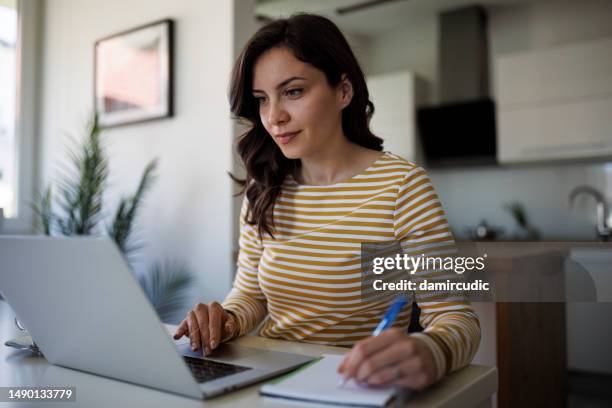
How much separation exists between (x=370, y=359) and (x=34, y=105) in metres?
3.29

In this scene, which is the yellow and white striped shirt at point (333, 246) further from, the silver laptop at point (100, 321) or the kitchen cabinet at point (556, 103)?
the kitchen cabinet at point (556, 103)

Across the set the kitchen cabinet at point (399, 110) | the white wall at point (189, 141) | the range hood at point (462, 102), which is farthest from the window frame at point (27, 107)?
the range hood at point (462, 102)

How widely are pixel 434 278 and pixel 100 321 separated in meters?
0.57

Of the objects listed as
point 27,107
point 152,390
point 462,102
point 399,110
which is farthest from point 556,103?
point 152,390

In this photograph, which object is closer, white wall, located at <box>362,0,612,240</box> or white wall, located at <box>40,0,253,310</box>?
white wall, located at <box>40,0,253,310</box>

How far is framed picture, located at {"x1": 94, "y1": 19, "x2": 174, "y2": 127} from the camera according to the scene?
263cm

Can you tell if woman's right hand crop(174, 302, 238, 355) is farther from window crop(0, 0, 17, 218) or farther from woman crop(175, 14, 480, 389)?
window crop(0, 0, 17, 218)

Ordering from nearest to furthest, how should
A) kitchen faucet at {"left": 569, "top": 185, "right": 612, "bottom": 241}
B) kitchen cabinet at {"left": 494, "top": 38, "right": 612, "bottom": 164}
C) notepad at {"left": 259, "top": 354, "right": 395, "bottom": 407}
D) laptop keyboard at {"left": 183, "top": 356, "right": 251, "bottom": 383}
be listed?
notepad at {"left": 259, "top": 354, "right": 395, "bottom": 407} < laptop keyboard at {"left": 183, "top": 356, "right": 251, "bottom": 383} < kitchen cabinet at {"left": 494, "top": 38, "right": 612, "bottom": 164} < kitchen faucet at {"left": 569, "top": 185, "right": 612, "bottom": 241}

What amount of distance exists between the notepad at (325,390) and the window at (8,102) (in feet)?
9.86

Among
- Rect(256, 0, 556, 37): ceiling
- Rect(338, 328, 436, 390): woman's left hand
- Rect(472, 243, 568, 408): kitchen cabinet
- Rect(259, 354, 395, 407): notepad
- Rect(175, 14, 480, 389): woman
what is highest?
Rect(256, 0, 556, 37): ceiling

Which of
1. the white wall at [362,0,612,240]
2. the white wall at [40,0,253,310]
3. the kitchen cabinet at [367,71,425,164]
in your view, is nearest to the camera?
the white wall at [40,0,253,310]

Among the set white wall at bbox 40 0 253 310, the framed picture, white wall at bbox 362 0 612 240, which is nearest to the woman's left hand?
white wall at bbox 40 0 253 310

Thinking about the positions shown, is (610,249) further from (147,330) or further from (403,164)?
(147,330)

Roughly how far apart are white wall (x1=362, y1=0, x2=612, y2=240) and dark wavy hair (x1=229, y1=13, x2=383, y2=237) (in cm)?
332
